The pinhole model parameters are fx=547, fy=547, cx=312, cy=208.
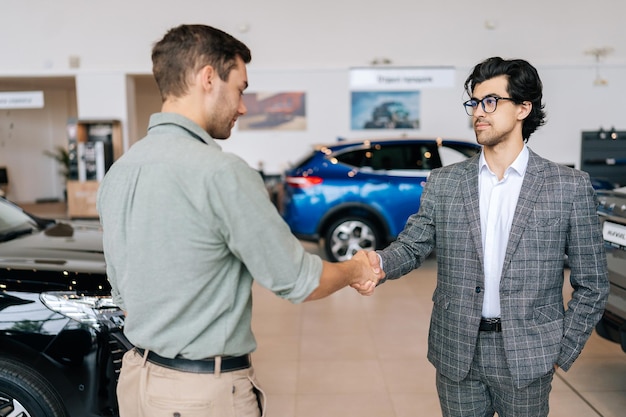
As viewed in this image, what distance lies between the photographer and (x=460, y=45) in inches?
391

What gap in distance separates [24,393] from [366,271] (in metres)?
1.50

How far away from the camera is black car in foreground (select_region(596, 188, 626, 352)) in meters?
2.83

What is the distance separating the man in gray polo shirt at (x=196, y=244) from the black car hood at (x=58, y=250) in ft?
4.39

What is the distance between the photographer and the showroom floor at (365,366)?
9.96 feet

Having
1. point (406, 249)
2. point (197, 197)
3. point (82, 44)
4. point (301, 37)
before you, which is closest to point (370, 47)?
point (301, 37)

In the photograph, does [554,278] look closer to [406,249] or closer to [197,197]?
[406,249]

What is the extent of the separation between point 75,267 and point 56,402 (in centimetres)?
60

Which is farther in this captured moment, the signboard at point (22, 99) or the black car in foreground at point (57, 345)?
the signboard at point (22, 99)

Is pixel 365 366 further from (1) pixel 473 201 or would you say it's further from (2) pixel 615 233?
(1) pixel 473 201

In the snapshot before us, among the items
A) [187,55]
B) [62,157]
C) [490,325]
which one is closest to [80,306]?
[187,55]

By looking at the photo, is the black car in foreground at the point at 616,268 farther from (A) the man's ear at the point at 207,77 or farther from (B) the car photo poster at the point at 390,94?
(B) the car photo poster at the point at 390,94

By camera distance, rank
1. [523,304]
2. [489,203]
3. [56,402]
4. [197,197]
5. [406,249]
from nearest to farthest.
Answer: [197,197] → [523,304] → [489,203] → [406,249] → [56,402]

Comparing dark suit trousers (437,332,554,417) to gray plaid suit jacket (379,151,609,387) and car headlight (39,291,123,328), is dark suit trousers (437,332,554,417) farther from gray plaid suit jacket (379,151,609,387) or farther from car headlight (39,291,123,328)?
car headlight (39,291,123,328)

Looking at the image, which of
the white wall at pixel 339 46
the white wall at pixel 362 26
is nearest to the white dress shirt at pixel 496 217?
the white wall at pixel 339 46
